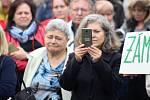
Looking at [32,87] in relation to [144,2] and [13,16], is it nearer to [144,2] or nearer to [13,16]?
[13,16]

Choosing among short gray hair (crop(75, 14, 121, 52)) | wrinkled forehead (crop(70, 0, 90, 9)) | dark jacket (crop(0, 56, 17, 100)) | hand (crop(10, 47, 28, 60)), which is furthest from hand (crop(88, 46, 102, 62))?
wrinkled forehead (crop(70, 0, 90, 9))

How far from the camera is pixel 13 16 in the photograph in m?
7.56

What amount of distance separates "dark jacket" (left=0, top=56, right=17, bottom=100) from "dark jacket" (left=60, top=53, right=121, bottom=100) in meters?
0.56

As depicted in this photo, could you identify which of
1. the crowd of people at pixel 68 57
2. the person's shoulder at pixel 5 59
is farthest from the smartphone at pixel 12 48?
the person's shoulder at pixel 5 59

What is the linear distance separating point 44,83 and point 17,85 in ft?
1.43

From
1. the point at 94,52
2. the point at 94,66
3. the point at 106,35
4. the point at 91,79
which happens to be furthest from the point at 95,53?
the point at 106,35

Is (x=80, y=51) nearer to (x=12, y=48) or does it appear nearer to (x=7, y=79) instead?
(x=7, y=79)

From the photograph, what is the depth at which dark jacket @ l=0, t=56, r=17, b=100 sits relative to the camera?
6004 millimetres

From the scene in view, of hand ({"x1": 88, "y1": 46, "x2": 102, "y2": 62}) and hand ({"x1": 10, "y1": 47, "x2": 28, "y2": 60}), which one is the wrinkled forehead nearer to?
hand ({"x1": 10, "y1": 47, "x2": 28, "y2": 60})

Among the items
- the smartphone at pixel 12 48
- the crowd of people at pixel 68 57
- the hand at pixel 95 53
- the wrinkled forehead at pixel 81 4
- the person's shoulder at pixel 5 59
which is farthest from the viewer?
the wrinkled forehead at pixel 81 4

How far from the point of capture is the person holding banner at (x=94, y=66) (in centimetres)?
563

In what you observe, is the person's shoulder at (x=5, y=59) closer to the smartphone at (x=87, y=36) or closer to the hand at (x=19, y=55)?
the hand at (x=19, y=55)

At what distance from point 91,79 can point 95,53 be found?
0.33 metres

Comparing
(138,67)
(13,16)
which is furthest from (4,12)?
(138,67)
